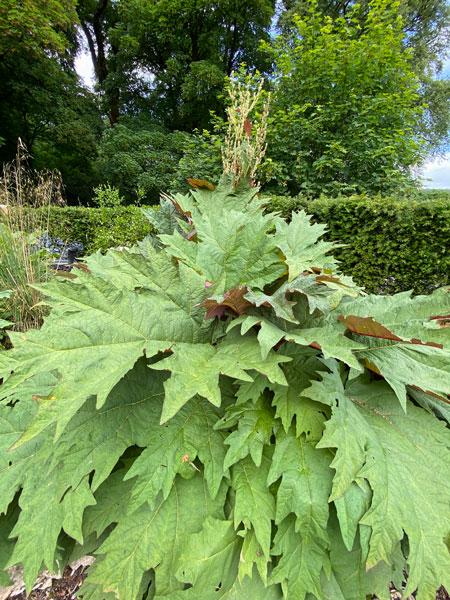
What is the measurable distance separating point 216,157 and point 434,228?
4669 mm

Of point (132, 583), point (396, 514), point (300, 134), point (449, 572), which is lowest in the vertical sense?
point (132, 583)

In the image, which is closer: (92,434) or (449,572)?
(449,572)

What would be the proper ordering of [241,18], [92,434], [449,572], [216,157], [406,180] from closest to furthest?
1. [449,572]
2. [92,434]
3. [406,180]
4. [216,157]
5. [241,18]

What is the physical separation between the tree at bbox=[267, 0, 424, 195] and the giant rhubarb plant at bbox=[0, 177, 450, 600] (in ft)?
19.5

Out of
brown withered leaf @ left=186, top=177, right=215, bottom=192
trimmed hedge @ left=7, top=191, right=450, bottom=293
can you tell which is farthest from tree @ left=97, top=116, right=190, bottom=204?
brown withered leaf @ left=186, top=177, right=215, bottom=192

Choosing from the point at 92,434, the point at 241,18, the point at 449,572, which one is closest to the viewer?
the point at 449,572

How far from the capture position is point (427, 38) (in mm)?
13609

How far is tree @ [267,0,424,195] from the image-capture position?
6.18m

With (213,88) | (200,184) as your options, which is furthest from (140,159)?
(200,184)

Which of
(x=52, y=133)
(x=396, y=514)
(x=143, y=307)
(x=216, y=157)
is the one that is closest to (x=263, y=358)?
(x=143, y=307)

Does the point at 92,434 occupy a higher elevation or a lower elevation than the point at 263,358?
lower

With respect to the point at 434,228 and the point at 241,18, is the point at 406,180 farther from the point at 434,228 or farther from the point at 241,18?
the point at 241,18

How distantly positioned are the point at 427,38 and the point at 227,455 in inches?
793

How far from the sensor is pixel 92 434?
2.62 ft
